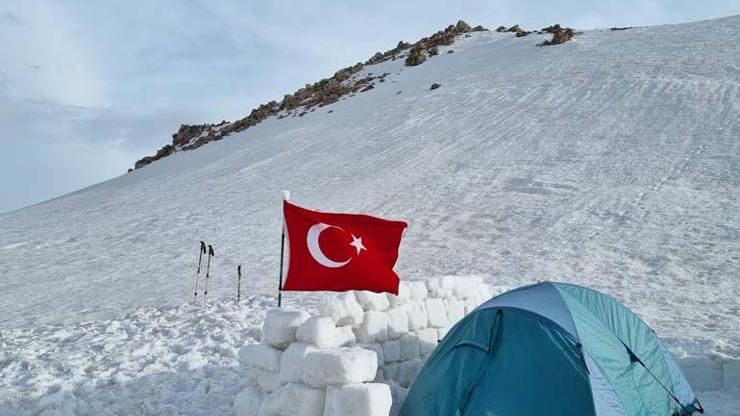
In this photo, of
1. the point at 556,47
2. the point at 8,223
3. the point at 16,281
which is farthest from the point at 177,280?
the point at 556,47

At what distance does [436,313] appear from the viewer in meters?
6.61

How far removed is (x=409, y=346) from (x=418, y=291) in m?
0.60

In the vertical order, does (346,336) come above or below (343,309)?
below

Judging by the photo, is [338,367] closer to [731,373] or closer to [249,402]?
[249,402]

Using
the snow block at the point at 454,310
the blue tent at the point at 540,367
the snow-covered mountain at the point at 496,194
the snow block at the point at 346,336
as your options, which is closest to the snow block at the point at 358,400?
the blue tent at the point at 540,367

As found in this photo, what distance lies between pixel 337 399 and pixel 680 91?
19528mm

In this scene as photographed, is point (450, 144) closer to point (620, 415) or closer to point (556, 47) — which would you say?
point (556, 47)

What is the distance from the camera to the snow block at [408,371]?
6.19 meters

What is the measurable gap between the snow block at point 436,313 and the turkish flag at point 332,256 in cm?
78

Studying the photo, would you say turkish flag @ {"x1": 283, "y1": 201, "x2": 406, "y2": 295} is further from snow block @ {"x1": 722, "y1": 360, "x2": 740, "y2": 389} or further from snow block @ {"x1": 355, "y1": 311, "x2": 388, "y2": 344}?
snow block @ {"x1": 722, "y1": 360, "x2": 740, "y2": 389}

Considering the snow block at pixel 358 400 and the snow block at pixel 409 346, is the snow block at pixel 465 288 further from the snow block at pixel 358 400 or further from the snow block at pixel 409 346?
the snow block at pixel 358 400

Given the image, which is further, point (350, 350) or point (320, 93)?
point (320, 93)

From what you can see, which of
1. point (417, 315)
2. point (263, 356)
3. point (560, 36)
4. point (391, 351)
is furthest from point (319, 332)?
point (560, 36)

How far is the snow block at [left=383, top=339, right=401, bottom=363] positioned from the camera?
6035 mm
